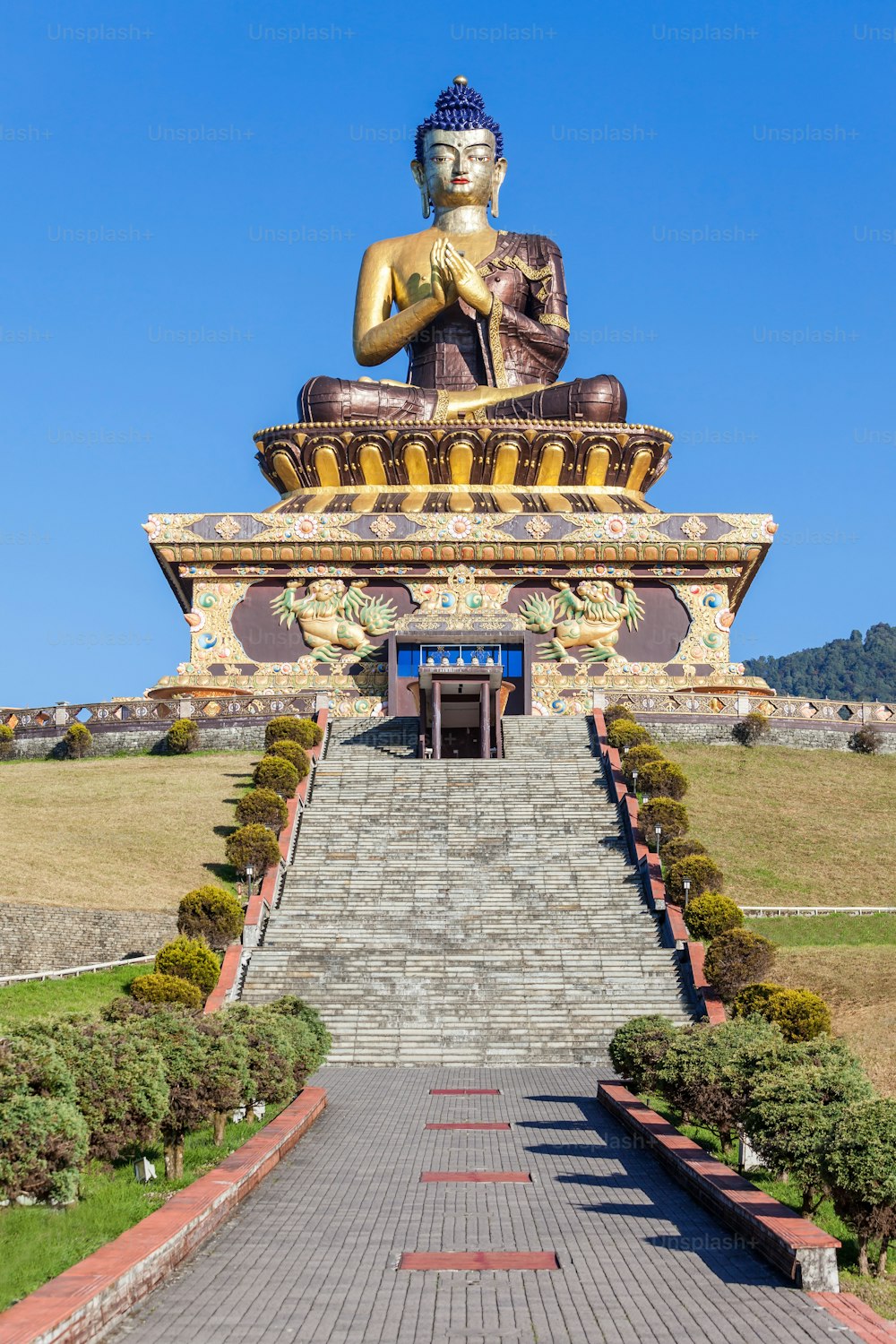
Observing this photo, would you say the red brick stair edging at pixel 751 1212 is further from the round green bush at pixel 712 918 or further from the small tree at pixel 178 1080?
the round green bush at pixel 712 918

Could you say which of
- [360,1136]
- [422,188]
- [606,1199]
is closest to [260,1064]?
[360,1136]

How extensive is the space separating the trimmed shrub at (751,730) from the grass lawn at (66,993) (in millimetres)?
14654

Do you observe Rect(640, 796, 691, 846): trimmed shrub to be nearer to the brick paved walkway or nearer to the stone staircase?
the stone staircase

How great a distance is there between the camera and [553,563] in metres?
35.0

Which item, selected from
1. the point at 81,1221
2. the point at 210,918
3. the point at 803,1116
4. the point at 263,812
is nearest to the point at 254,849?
the point at 263,812

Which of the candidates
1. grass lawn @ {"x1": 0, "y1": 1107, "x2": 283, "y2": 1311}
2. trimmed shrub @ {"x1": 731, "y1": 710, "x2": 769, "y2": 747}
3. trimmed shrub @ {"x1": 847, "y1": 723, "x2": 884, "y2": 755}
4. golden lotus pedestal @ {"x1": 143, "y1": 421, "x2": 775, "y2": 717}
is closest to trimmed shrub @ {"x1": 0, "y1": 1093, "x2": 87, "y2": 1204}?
grass lawn @ {"x1": 0, "y1": 1107, "x2": 283, "y2": 1311}

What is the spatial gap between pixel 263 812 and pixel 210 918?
11.9 feet

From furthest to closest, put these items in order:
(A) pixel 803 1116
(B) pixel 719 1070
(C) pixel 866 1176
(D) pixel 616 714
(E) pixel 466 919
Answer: (D) pixel 616 714, (E) pixel 466 919, (B) pixel 719 1070, (A) pixel 803 1116, (C) pixel 866 1176

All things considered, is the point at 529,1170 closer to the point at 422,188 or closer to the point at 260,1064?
the point at 260,1064

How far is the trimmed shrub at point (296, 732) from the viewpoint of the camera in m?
27.9

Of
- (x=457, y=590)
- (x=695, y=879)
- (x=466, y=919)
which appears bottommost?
(x=466, y=919)

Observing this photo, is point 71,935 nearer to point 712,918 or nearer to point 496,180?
point 712,918

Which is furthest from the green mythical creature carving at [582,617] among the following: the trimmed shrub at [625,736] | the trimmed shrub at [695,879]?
the trimmed shrub at [695,879]

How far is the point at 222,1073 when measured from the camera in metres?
11.3
